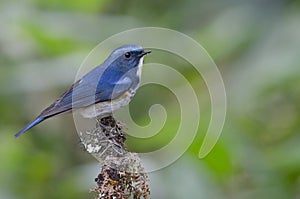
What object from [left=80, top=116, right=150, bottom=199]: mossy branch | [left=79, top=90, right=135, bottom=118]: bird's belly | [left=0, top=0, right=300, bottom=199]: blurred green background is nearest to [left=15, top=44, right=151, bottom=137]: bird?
[left=79, top=90, right=135, bottom=118]: bird's belly

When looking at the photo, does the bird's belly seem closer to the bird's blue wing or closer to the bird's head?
the bird's blue wing

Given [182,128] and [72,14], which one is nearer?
[182,128]

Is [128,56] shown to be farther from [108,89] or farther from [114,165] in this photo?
[114,165]

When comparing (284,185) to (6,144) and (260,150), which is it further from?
(6,144)

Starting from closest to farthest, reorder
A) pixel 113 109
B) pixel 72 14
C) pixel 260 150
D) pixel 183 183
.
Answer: pixel 113 109
pixel 183 183
pixel 260 150
pixel 72 14

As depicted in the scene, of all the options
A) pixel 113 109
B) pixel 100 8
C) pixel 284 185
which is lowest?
pixel 113 109

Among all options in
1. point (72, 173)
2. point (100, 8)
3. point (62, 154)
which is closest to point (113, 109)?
point (72, 173)

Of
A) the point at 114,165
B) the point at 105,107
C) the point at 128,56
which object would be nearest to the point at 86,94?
the point at 105,107
